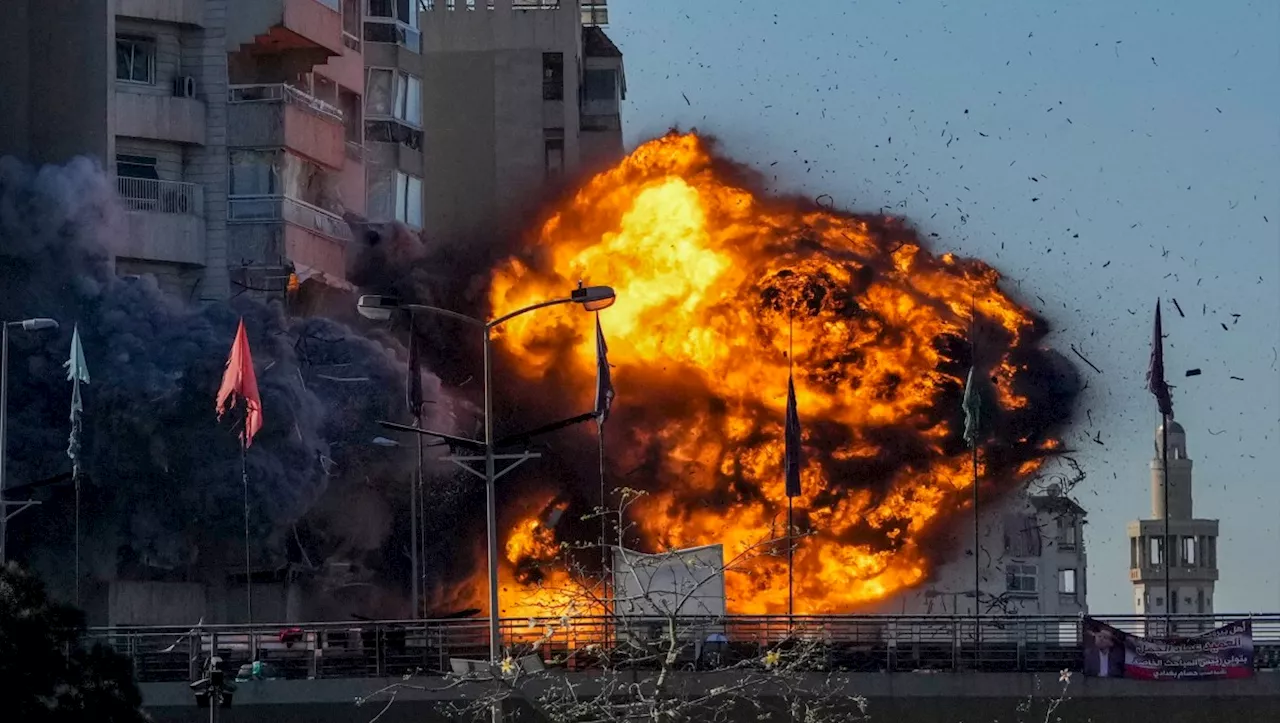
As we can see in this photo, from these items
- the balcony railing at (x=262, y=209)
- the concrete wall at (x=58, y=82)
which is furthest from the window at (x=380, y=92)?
the concrete wall at (x=58, y=82)

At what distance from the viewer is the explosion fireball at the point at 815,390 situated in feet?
371

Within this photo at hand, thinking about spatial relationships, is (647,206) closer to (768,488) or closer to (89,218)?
(768,488)

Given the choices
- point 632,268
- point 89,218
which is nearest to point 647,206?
point 632,268

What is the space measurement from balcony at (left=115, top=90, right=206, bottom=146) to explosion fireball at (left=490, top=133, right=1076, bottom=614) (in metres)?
15.7

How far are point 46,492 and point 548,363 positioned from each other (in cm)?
2156

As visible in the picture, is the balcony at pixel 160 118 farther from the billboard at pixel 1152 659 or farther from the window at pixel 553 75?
the billboard at pixel 1152 659

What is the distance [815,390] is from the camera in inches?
4461

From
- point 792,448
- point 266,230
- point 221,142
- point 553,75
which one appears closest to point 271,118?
point 221,142

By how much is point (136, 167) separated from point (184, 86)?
3335 mm

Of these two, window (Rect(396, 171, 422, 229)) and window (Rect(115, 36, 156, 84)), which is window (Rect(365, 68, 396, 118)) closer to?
window (Rect(396, 171, 422, 229))

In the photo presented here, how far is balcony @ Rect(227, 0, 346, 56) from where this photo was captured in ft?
A: 365

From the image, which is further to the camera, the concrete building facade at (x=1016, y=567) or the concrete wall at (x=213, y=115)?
the concrete building facade at (x=1016, y=567)

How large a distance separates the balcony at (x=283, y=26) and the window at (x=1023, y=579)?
141ft

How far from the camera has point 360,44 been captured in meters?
123
